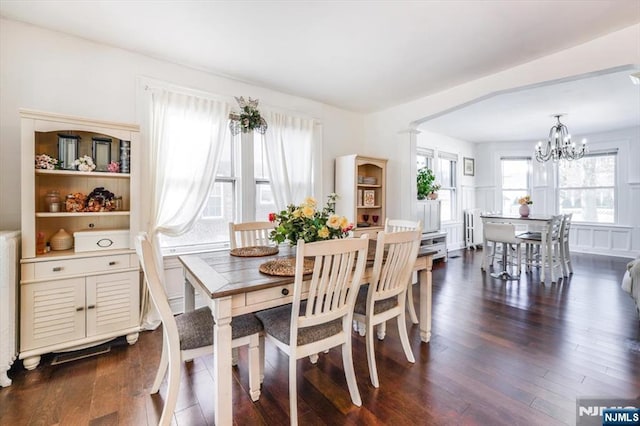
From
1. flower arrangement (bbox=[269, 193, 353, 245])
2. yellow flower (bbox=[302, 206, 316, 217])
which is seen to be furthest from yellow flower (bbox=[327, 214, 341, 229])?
yellow flower (bbox=[302, 206, 316, 217])

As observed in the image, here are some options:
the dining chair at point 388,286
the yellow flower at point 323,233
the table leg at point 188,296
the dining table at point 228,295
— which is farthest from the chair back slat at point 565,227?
the table leg at point 188,296

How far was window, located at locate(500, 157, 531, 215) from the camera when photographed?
23.7 ft

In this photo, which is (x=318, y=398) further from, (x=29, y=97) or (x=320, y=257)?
(x=29, y=97)

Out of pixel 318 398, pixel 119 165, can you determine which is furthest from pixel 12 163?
pixel 318 398

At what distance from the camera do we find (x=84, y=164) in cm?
239

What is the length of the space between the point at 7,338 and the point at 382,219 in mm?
4109

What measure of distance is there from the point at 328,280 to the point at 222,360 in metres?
0.69

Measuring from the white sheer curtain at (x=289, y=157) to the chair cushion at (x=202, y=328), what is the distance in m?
2.03

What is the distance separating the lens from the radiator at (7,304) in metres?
1.92

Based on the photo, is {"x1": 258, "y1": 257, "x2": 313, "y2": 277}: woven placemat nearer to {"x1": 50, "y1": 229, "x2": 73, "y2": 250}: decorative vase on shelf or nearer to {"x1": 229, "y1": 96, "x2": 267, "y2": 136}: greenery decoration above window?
{"x1": 229, "y1": 96, "x2": 267, "y2": 136}: greenery decoration above window

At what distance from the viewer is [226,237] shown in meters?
3.53

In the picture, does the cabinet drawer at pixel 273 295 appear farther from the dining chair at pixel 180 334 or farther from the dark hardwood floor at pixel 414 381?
the dark hardwood floor at pixel 414 381

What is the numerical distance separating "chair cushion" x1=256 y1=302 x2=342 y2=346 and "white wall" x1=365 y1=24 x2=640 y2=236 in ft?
9.64

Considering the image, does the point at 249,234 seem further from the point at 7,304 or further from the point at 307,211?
the point at 7,304
